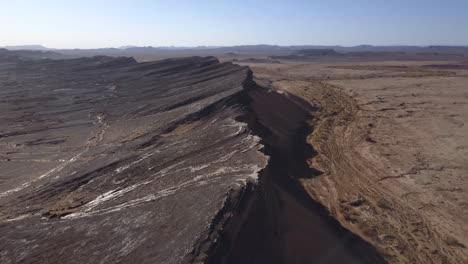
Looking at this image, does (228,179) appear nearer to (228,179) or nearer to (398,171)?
(228,179)

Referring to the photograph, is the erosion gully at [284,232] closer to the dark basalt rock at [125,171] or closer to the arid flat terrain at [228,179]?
the arid flat terrain at [228,179]

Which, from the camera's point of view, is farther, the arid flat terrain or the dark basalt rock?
the arid flat terrain

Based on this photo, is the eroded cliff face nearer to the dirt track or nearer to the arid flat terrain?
the arid flat terrain

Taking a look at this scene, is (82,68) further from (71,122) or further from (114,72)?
(71,122)

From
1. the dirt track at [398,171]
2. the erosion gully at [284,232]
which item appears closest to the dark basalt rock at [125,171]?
the erosion gully at [284,232]

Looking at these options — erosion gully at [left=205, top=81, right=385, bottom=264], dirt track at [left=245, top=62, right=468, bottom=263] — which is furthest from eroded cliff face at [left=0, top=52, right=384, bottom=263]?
dirt track at [left=245, top=62, right=468, bottom=263]

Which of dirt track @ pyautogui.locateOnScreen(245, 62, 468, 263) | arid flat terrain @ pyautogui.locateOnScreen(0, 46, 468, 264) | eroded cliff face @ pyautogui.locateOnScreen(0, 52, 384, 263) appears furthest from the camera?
dirt track @ pyautogui.locateOnScreen(245, 62, 468, 263)
